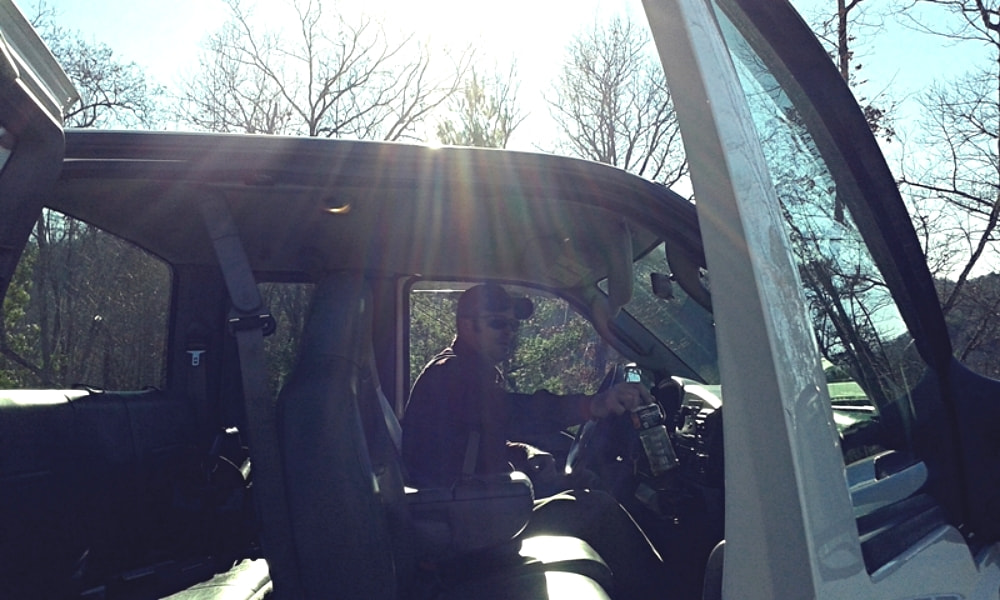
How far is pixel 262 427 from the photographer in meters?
2.37

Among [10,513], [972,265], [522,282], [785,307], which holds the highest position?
[972,265]

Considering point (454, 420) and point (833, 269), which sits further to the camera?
point (454, 420)

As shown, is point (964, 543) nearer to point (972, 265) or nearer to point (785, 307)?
point (785, 307)

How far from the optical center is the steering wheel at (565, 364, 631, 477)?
3.65 metres

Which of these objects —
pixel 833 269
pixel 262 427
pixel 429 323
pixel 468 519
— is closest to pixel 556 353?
pixel 429 323

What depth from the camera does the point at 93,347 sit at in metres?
3.38

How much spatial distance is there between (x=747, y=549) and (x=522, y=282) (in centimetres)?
Result: 314

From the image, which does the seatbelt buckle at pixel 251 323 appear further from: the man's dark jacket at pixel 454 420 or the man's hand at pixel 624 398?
the man's hand at pixel 624 398

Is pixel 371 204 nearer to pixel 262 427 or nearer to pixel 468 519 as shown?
pixel 262 427

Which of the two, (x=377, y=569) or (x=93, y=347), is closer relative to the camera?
(x=377, y=569)

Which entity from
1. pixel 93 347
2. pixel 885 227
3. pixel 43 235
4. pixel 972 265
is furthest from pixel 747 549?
pixel 972 265

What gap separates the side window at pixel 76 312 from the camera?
3.06 meters

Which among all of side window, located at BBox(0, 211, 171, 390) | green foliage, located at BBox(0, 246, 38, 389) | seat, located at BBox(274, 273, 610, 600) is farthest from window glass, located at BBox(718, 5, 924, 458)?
green foliage, located at BBox(0, 246, 38, 389)

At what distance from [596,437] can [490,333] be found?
731 mm
